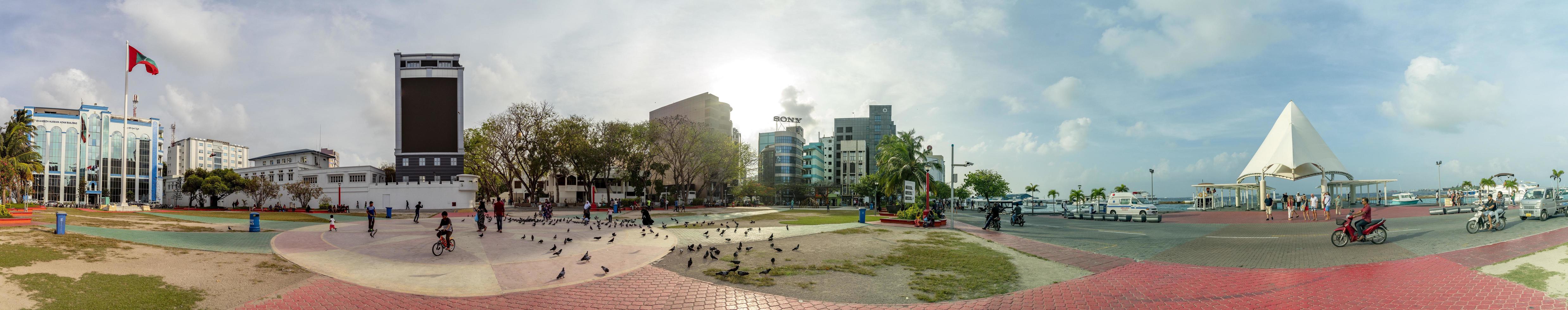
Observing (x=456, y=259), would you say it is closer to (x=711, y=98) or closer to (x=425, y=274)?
(x=425, y=274)

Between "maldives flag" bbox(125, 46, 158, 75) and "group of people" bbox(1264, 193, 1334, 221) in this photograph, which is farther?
"maldives flag" bbox(125, 46, 158, 75)

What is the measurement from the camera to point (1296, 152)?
29594 mm

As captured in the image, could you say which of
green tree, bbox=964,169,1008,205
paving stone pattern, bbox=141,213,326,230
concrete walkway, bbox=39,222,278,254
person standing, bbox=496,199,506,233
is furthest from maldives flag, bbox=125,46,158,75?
green tree, bbox=964,169,1008,205

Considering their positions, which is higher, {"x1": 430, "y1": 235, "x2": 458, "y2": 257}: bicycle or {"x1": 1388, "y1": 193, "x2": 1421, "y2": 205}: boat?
{"x1": 1388, "y1": 193, "x2": 1421, "y2": 205}: boat

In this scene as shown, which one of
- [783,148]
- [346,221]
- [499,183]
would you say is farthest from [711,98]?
[346,221]

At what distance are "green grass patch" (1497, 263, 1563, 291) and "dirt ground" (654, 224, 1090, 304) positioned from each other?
616cm

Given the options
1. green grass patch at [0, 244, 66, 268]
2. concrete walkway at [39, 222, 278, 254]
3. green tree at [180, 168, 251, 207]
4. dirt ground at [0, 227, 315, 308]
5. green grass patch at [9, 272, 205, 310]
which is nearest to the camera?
green grass patch at [9, 272, 205, 310]

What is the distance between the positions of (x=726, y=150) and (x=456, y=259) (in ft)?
166

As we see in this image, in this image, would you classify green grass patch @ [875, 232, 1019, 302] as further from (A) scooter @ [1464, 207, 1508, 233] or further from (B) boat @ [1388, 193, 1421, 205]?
(B) boat @ [1388, 193, 1421, 205]

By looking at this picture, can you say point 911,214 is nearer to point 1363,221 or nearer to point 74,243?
point 1363,221

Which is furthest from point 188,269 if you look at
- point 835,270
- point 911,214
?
point 911,214

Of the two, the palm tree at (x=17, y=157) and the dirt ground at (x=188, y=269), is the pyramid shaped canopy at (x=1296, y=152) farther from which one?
the palm tree at (x=17, y=157)

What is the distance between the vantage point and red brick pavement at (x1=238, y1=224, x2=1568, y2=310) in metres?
9.05

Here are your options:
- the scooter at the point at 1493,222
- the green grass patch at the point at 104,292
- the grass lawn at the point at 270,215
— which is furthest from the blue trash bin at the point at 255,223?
the scooter at the point at 1493,222
